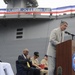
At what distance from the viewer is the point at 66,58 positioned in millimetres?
5590

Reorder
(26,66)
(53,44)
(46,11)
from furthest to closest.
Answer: (46,11), (26,66), (53,44)

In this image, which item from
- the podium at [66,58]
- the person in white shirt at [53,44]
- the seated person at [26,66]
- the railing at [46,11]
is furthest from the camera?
the railing at [46,11]

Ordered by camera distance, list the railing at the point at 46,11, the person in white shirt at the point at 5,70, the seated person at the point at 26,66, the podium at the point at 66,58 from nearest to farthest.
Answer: the person in white shirt at the point at 5,70 → the podium at the point at 66,58 → the seated person at the point at 26,66 → the railing at the point at 46,11

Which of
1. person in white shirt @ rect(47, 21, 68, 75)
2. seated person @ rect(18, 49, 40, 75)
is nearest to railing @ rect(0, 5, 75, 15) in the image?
seated person @ rect(18, 49, 40, 75)

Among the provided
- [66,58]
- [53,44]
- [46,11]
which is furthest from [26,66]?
[46,11]

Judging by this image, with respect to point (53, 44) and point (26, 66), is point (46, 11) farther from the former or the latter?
point (53, 44)

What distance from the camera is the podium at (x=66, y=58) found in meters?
5.35

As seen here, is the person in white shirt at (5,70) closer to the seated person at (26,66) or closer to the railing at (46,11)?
the seated person at (26,66)

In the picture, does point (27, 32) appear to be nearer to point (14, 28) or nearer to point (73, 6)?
point (14, 28)

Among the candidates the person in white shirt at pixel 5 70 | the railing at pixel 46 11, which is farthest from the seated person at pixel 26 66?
the railing at pixel 46 11

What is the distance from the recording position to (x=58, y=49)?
595 centimetres

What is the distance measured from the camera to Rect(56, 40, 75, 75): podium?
535cm

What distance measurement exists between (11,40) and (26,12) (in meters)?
2.30

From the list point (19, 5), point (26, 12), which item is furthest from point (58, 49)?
point (19, 5)
